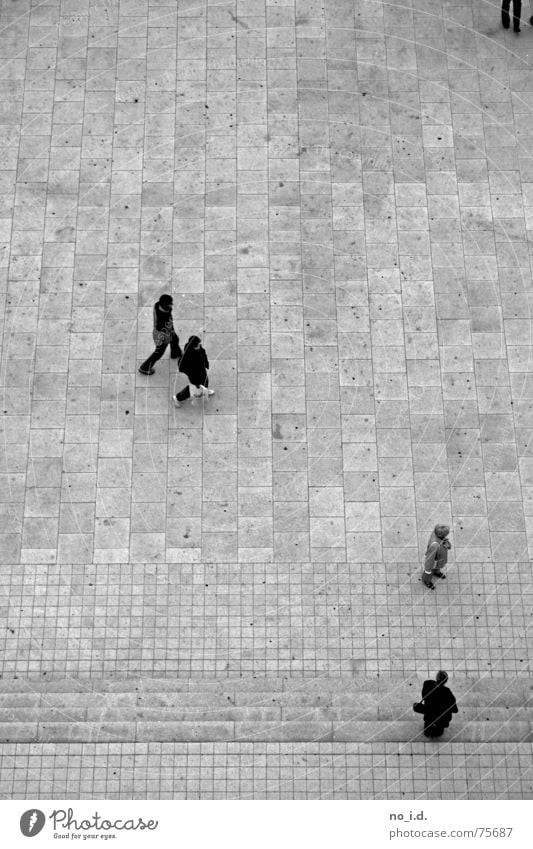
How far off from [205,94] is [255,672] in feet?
45.4

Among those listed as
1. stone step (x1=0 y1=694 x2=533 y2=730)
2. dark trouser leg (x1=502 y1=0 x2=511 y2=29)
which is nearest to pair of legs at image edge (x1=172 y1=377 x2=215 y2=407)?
stone step (x1=0 y1=694 x2=533 y2=730)

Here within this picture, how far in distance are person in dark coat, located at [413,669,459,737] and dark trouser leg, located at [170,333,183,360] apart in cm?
839

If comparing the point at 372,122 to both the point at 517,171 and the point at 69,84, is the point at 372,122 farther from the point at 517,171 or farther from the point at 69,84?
the point at 69,84

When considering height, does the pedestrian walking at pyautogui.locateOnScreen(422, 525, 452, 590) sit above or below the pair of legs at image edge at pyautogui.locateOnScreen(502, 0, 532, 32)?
below

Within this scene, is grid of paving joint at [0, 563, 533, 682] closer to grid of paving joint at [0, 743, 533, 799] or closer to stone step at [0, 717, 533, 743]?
stone step at [0, 717, 533, 743]

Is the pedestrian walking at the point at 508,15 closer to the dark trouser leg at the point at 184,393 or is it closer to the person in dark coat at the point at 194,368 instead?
the person in dark coat at the point at 194,368

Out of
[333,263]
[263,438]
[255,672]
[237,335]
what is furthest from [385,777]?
[333,263]

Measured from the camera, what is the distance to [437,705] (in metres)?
18.4

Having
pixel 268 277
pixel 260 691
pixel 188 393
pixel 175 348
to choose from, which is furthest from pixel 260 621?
pixel 268 277

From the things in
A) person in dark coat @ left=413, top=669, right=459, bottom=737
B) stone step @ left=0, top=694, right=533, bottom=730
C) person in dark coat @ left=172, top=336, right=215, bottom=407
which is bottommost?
stone step @ left=0, top=694, right=533, bottom=730

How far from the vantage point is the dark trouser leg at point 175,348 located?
2292 centimetres

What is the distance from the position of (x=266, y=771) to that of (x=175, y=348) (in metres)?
8.65

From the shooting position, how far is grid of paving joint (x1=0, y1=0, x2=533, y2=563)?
2223 centimetres

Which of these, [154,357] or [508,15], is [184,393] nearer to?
[154,357]
